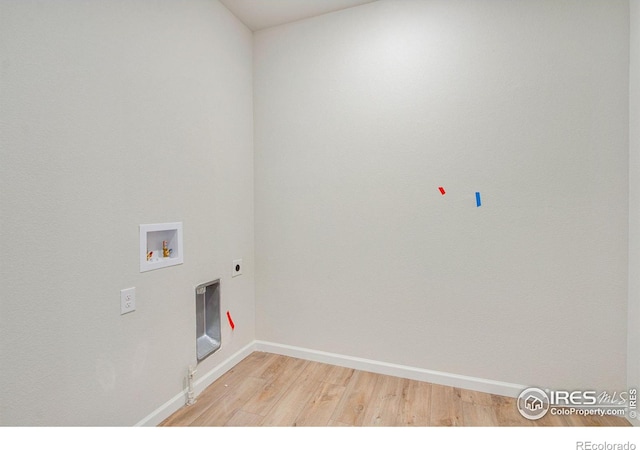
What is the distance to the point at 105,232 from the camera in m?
1.43

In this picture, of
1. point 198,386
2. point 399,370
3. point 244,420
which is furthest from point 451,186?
point 198,386

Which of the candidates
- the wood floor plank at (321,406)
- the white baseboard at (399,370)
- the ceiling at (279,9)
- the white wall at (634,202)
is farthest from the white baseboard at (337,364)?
the ceiling at (279,9)

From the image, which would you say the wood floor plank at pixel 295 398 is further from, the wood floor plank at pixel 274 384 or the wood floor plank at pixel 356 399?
the wood floor plank at pixel 356 399

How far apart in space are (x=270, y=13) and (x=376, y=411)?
281cm

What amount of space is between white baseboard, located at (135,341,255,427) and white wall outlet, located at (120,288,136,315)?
0.62 metres

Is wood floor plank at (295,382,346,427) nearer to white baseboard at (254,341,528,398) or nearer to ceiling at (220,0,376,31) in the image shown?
white baseboard at (254,341,528,398)

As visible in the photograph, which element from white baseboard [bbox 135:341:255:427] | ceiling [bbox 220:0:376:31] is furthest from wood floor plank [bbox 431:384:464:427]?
ceiling [bbox 220:0:376:31]

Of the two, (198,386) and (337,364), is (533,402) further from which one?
(198,386)

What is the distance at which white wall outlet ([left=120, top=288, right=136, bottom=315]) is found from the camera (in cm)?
150

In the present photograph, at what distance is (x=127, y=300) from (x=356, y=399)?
1434mm

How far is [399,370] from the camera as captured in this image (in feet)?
7.04

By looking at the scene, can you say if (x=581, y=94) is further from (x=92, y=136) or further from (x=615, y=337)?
(x=92, y=136)

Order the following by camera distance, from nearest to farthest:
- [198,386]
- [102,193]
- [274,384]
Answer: [102,193]
[198,386]
[274,384]

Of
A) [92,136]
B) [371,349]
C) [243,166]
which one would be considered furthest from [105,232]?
[371,349]
